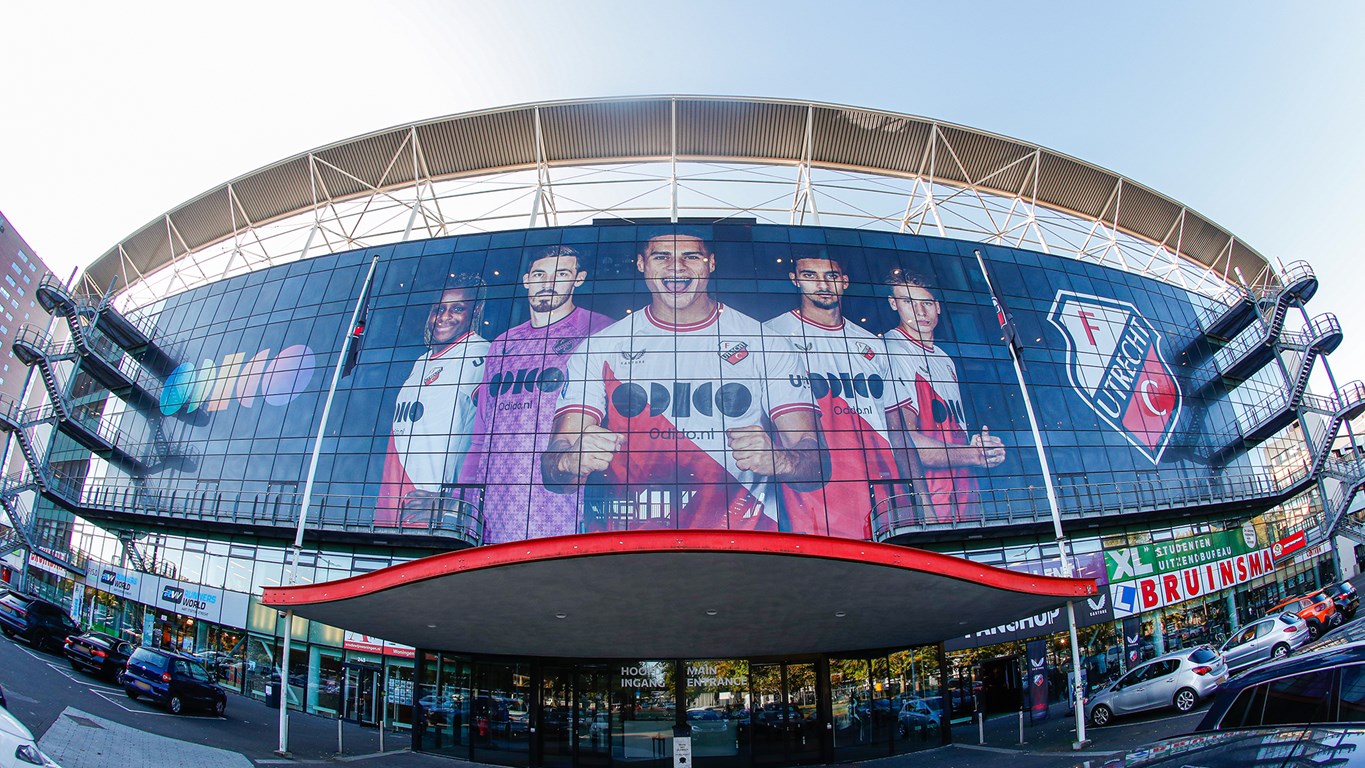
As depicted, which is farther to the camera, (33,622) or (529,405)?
(529,405)

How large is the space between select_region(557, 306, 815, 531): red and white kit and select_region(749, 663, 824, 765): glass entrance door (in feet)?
25.9

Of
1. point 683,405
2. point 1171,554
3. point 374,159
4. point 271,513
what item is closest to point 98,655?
point 271,513

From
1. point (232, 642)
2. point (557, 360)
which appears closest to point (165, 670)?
point (232, 642)

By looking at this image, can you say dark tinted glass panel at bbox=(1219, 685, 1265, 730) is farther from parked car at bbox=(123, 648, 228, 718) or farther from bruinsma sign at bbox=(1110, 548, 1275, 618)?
bruinsma sign at bbox=(1110, 548, 1275, 618)

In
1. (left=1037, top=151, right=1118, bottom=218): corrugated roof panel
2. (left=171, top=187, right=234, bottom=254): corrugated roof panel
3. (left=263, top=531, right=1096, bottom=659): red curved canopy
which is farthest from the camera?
(left=171, top=187, right=234, bottom=254): corrugated roof panel

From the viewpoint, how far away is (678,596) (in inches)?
539

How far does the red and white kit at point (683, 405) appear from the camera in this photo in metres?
27.0

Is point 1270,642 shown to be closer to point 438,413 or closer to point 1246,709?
point 1246,709

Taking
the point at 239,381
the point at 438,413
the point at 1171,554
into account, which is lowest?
the point at 1171,554

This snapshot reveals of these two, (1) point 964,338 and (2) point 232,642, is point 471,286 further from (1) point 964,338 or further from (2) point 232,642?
(1) point 964,338

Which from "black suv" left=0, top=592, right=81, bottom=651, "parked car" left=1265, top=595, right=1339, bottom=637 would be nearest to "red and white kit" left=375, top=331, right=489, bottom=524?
"black suv" left=0, top=592, right=81, bottom=651

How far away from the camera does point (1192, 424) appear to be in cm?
3447

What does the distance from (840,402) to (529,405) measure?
13.4m

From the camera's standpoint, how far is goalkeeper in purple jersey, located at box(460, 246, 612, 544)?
27281mm
